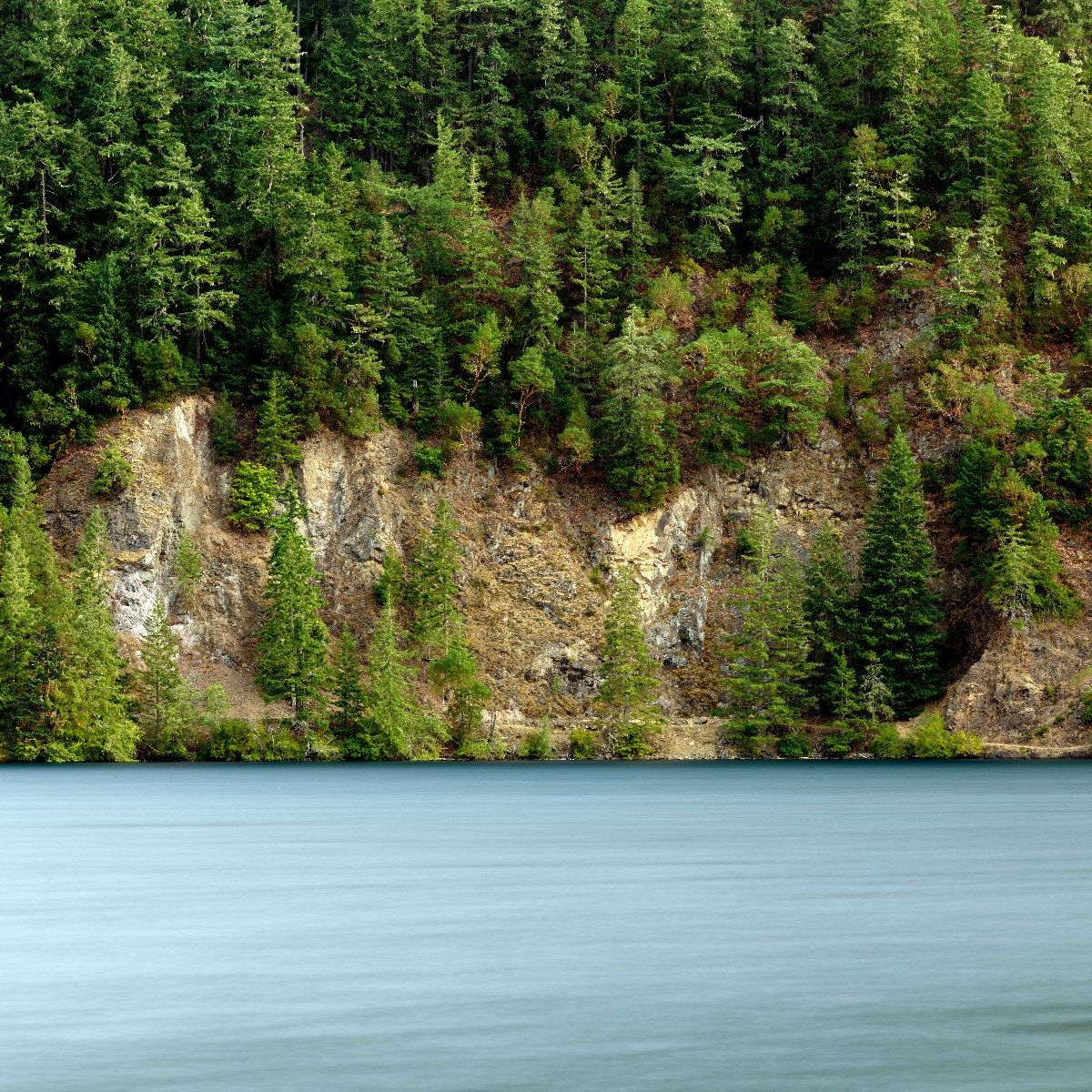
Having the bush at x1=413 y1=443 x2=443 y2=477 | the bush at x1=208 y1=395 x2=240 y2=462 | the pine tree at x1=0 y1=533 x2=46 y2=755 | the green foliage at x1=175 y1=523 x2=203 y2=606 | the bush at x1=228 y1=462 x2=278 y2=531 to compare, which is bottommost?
the pine tree at x1=0 y1=533 x2=46 y2=755

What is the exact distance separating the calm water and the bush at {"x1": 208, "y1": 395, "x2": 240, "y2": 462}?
59.9 meters

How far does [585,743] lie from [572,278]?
37449 mm

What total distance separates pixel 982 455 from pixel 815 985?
92650mm

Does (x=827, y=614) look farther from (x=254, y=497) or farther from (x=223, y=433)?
(x=223, y=433)

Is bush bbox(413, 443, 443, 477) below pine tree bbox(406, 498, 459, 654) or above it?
above

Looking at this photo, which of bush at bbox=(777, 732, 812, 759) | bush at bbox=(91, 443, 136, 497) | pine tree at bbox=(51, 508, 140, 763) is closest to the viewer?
pine tree at bbox=(51, 508, 140, 763)

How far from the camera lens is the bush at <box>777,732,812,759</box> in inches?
4126

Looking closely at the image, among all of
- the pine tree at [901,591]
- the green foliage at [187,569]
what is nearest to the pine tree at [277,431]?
the green foliage at [187,569]

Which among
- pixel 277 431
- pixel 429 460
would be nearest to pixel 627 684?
pixel 429 460

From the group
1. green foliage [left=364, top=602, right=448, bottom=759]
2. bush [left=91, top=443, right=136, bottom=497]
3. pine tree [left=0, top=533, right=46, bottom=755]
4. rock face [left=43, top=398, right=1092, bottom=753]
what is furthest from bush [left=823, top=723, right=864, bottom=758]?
pine tree [left=0, top=533, right=46, bottom=755]

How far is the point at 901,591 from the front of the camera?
10688 cm

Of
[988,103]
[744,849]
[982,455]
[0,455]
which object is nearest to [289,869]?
[744,849]

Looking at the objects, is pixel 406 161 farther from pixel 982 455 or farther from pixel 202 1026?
pixel 202 1026

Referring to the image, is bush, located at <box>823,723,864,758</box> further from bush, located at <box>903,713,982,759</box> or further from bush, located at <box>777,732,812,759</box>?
bush, located at <box>903,713,982,759</box>
